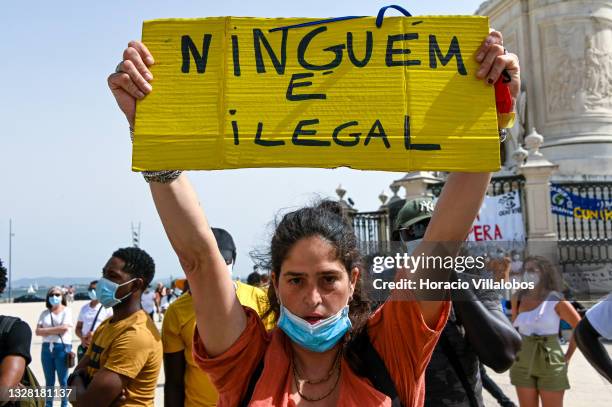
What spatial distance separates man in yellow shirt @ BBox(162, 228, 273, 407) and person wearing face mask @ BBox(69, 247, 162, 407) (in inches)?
3.7

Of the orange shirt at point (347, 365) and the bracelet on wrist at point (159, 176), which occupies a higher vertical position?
the bracelet on wrist at point (159, 176)

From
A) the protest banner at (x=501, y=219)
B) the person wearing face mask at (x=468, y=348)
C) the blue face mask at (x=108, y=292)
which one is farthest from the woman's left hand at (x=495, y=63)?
the protest banner at (x=501, y=219)

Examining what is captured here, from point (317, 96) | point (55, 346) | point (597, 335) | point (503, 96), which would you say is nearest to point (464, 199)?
point (503, 96)

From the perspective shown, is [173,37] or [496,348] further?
[496,348]

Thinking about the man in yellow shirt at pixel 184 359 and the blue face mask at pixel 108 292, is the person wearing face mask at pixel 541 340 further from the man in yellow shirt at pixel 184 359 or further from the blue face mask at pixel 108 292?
the blue face mask at pixel 108 292

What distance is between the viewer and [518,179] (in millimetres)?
14672

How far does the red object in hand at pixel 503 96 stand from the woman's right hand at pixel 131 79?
1.30 m

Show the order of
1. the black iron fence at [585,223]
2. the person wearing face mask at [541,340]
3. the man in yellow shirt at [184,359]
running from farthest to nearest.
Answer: the black iron fence at [585,223], the person wearing face mask at [541,340], the man in yellow shirt at [184,359]

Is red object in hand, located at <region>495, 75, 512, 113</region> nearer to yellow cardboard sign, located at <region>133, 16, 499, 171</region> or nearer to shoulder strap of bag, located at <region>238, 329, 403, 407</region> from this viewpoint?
yellow cardboard sign, located at <region>133, 16, 499, 171</region>

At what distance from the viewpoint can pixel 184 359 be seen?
396cm

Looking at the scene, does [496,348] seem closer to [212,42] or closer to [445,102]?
[445,102]

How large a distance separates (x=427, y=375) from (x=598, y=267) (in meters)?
12.7

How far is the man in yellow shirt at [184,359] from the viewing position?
3770 mm

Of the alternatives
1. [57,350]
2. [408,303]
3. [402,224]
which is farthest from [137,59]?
[57,350]
